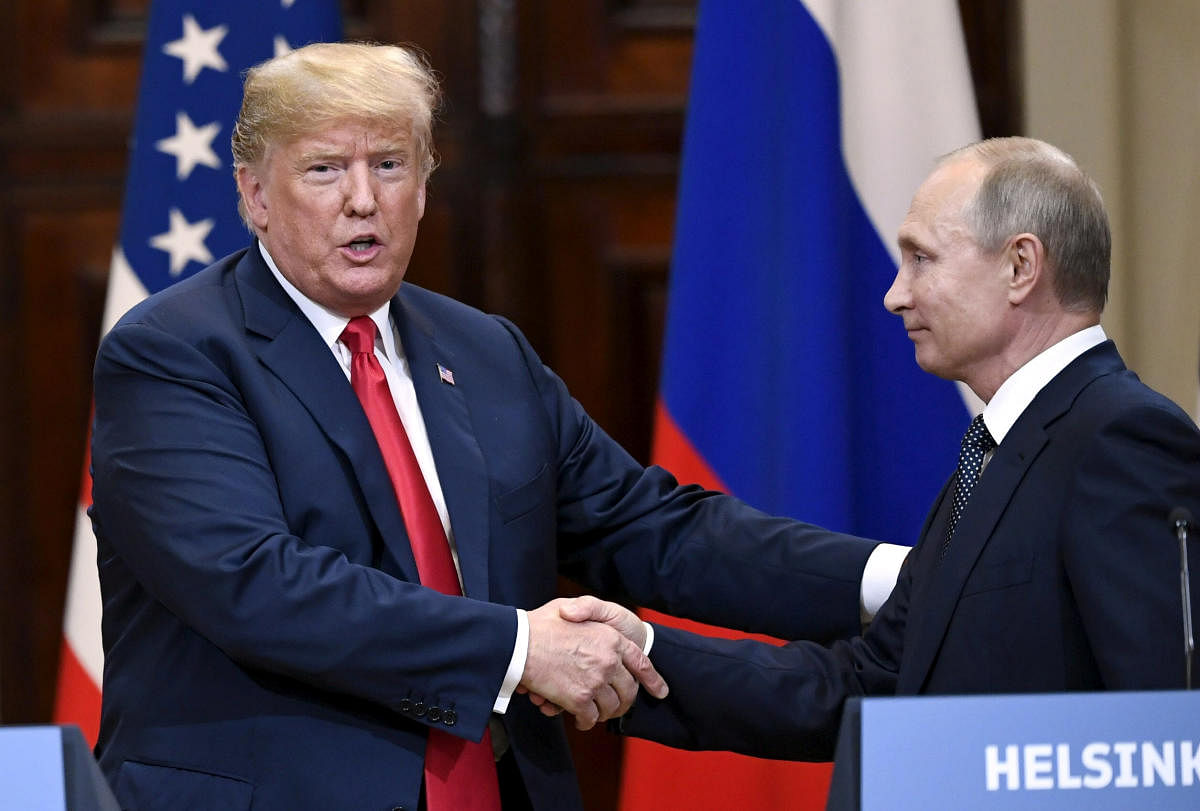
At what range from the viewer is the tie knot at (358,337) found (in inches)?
93.8

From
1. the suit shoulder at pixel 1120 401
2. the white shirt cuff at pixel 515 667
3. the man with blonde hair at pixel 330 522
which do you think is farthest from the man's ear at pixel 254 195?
the suit shoulder at pixel 1120 401

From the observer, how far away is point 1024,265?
2.09 m

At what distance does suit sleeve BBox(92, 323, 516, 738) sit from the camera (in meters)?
2.11

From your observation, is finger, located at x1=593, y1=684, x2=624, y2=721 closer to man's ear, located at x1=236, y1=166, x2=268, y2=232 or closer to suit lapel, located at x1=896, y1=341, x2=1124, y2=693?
suit lapel, located at x1=896, y1=341, x2=1124, y2=693

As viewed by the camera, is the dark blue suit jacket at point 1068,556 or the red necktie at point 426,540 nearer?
the dark blue suit jacket at point 1068,556

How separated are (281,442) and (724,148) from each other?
1.29 m

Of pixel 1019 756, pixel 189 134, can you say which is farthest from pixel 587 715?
pixel 189 134

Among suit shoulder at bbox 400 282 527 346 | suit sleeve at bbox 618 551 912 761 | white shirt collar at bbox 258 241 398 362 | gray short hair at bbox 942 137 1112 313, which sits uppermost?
gray short hair at bbox 942 137 1112 313

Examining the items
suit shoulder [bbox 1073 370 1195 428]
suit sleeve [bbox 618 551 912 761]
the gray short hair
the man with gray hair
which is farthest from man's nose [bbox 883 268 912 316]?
suit sleeve [bbox 618 551 912 761]

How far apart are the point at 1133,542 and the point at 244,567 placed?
107 cm

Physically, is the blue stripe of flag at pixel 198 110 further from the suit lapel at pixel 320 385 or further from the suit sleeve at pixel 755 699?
the suit sleeve at pixel 755 699

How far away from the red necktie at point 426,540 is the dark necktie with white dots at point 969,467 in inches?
26.9

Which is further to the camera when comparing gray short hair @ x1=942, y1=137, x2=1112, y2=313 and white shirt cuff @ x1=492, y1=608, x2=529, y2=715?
white shirt cuff @ x1=492, y1=608, x2=529, y2=715

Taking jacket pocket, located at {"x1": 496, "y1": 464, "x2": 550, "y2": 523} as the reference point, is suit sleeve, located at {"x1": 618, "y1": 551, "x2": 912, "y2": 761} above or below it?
below
